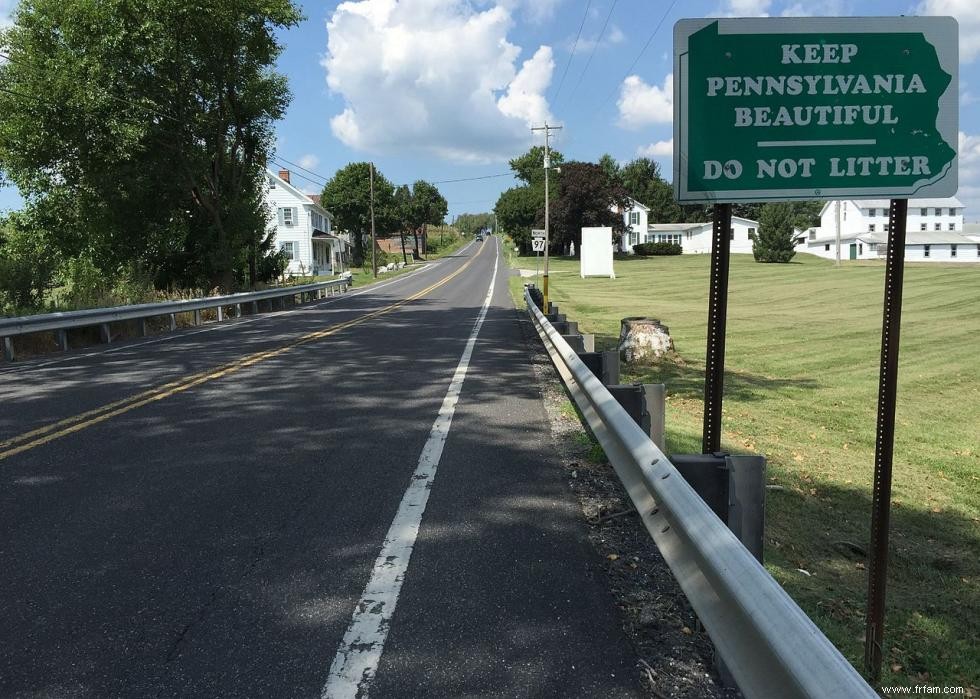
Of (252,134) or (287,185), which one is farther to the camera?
(287,185)

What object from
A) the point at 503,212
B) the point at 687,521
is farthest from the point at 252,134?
the point at 503,212

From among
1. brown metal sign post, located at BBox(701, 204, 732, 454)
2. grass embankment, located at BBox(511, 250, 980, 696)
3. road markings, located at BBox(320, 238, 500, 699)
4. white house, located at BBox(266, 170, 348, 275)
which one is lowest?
grass embankment, located at BBox(511, 250, 980, 696)

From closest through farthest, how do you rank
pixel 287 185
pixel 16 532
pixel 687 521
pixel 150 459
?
1. pixel 687 521
2. pixel 16 532
3. pixel 150 459
4. pixel 287 185

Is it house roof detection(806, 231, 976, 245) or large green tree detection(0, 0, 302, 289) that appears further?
house roof detection(806, 231, 976, 245)

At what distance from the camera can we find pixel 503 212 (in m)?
111

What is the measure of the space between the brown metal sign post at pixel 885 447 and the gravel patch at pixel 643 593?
2.42 feet

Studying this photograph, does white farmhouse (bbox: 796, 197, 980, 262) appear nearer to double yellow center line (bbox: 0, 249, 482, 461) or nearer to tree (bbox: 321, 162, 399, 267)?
tree (bbox: 321, 162, 399, 267)

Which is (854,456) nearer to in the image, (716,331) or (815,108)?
(716,331)

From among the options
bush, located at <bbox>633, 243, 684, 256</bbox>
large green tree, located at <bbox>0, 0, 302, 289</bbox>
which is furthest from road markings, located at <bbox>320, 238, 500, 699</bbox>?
bush, located at <bbox>633, 243, 684, 256</bbox>

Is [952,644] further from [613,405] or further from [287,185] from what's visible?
[287,185]

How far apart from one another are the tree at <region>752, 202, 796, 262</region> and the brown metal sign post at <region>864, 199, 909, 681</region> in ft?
216

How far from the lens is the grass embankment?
12.8ft

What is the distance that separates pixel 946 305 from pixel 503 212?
8890cm

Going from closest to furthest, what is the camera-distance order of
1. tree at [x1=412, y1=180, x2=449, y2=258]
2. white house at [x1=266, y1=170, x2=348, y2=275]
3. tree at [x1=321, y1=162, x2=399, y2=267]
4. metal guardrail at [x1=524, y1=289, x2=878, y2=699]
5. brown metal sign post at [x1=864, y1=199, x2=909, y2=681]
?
metal guardrail at [x1=524, y1=289, x2=878, y2=699], brown metal sign post at [x1=864, y1=199, x2=909, y2=681], white house at [x1=266, y1=170, x2=348, y2=275], tree at [x1=321, y1=162, x2=399, y2=267], tree at [x1=412, y1=180, x2=449, y2=258]
